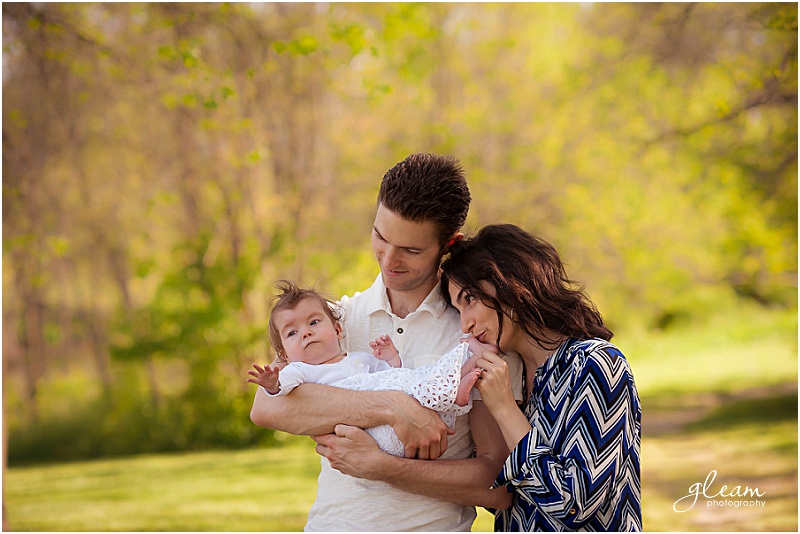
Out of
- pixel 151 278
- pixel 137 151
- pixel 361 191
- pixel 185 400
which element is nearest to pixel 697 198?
pixel 361 191

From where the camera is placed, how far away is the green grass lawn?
631cm

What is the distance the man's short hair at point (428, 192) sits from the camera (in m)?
2.33

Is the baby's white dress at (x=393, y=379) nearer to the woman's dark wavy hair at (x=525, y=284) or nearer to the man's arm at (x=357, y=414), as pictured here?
the man's arm at (x=357, y=414)

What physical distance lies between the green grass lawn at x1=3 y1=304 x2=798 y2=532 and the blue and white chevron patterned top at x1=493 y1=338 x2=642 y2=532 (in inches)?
160

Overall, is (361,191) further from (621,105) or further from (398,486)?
(398,486)

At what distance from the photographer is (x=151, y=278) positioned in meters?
13.1

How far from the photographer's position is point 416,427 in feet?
7.36

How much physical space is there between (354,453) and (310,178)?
8548 millimetres

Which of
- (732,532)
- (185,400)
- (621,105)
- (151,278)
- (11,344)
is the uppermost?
(621,105)

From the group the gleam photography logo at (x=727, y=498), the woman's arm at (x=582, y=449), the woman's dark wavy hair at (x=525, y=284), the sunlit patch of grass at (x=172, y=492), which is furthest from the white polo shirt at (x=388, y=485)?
the gleam photography logo at (x=727, y=498)

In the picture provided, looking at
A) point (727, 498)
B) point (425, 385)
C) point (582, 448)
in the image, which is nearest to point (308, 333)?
point (425, 385)

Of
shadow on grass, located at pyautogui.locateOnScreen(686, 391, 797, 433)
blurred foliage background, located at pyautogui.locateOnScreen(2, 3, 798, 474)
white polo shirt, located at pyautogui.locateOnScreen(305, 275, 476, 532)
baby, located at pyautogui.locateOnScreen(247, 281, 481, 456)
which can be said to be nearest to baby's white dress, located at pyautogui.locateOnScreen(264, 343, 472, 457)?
baby, located at pyautogui.locateOnScreen(247, 281, 481, 456)

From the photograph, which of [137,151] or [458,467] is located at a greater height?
[137,151]

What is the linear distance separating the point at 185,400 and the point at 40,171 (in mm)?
3348
